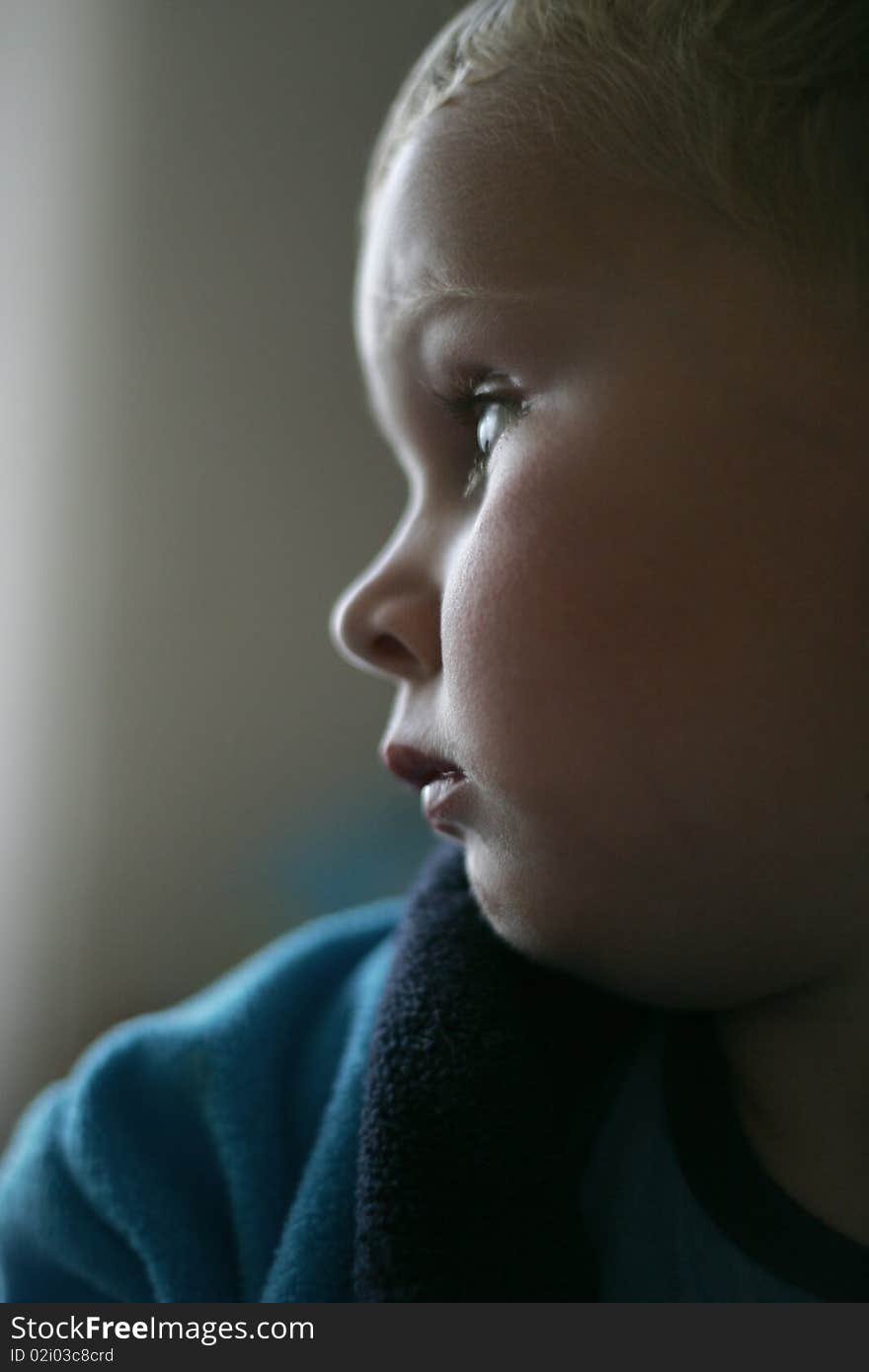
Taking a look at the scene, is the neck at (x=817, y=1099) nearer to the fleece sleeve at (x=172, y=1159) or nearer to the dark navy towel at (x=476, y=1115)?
the dark navy towel at (x=476, y=1115)

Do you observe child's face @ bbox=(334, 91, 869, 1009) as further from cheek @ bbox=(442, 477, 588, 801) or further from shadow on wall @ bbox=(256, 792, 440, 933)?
shadow on wall @ bbox=(256, 792, 440, 933)

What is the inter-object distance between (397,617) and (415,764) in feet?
0.20

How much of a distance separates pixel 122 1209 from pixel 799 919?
312 mm

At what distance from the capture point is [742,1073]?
0.54m

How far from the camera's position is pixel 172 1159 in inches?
21.6

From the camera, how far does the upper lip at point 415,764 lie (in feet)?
1.63

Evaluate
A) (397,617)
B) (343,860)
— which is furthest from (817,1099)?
(343,860)

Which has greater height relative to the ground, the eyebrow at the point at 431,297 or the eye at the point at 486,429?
the eyebrow at the point at 431,297

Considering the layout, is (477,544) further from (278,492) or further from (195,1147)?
(278,492)

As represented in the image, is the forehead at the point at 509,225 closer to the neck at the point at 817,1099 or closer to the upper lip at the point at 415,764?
Result: the upper lip at the point at 415,764

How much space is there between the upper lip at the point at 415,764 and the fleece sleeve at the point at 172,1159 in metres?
0.16

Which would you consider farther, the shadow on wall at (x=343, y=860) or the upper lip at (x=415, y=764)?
the shadow on wall at (x=343, y=860)

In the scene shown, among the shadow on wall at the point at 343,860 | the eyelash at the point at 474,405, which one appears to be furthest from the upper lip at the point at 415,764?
the shadow on wall at the point at 343,860

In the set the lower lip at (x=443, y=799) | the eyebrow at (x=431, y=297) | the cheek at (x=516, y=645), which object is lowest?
A: the lower lip at (x=443, y=799)
